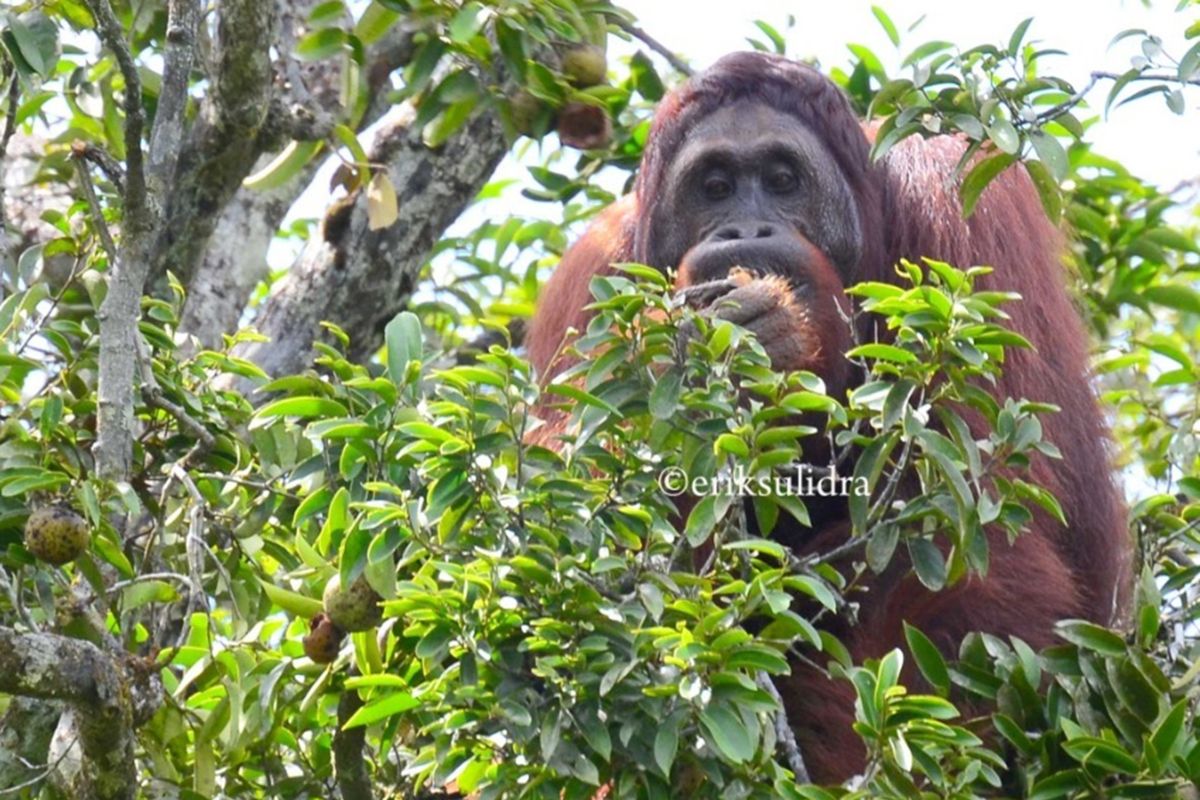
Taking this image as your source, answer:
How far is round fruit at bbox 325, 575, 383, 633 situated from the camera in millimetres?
3605

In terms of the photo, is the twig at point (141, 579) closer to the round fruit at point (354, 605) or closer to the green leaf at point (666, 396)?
the round fruit at point (354, 605)

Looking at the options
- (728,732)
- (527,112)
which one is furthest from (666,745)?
(527,112)

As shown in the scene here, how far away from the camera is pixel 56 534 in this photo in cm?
335

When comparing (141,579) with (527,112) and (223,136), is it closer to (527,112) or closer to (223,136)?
(223,136)

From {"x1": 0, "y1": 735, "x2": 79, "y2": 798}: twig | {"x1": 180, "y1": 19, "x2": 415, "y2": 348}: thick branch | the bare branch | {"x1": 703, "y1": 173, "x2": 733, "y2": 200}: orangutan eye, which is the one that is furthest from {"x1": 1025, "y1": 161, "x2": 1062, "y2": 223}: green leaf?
{"x1": 180, "y1": 19, "x2": 415, "y2": 348}: thick branch

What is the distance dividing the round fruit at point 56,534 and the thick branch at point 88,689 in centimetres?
20

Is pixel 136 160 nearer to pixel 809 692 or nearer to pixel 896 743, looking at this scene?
pixel 896 743

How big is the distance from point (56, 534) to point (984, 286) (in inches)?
107

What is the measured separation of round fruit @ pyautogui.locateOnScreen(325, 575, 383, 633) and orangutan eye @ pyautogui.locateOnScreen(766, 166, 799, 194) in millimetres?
2259

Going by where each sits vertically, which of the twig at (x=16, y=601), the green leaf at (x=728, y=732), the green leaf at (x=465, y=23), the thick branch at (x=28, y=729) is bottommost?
the thick branch at (x=28, y=729)

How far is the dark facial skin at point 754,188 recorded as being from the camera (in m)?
5.33

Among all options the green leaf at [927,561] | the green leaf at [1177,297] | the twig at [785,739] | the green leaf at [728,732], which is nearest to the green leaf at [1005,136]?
the green leaf at [927,561]

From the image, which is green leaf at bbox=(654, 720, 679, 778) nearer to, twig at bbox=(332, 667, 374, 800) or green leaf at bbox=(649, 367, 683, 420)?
green leaf at bbox=(649, 367, 683, 420)

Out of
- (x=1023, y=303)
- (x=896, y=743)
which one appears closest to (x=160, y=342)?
(x=896, y=743)
